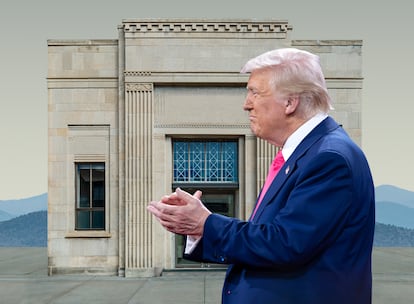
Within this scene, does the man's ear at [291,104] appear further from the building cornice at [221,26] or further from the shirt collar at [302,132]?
the building cornice at [221,26]

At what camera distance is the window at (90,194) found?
19.4m

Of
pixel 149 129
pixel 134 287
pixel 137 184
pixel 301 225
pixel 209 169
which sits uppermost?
pixel 149 129

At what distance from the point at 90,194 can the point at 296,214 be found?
57.6ft

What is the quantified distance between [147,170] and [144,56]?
3446 mm

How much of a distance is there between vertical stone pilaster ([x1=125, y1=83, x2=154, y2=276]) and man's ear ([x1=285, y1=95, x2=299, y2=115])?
1631 centimetres

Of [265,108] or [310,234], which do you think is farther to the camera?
[265,108]

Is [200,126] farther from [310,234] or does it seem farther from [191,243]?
[310,234]

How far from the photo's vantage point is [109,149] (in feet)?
63.4

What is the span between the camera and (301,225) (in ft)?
7.82

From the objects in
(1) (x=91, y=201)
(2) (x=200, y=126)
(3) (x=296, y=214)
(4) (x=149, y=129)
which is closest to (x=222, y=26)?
(2) (x=200, y=126)

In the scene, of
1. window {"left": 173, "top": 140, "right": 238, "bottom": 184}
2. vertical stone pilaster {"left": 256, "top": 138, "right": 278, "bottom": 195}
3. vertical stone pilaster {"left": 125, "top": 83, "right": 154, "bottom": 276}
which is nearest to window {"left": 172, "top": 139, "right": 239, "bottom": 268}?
window {"left": 173, "top": 140, "right": 238, "bottom": 184}

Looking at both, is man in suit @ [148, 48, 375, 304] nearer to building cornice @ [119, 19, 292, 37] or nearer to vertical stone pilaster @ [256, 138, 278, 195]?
vertical stone pilaster @ [256, 138, 278, 195]

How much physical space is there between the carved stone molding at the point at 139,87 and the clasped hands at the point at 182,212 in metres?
16.5

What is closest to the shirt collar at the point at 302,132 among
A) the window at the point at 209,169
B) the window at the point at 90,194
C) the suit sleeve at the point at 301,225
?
the suit sleeve at the point at 301,225
